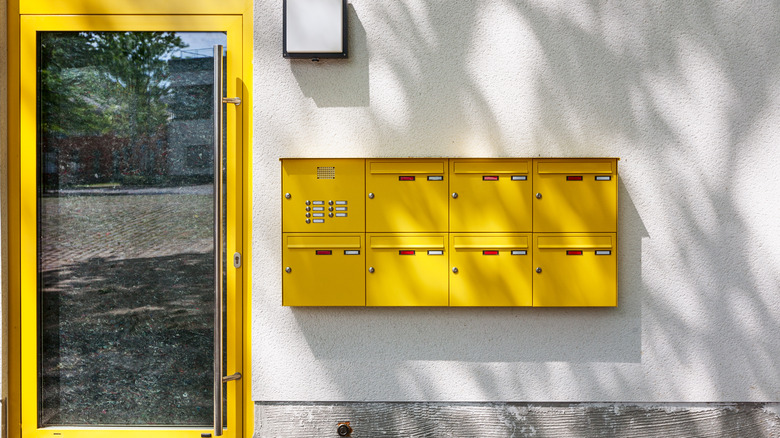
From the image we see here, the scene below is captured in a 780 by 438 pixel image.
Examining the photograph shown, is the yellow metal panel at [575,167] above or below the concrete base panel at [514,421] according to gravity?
above

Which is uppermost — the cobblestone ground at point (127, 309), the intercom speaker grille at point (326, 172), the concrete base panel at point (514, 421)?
the intercom speaker grille at point (326, 172)

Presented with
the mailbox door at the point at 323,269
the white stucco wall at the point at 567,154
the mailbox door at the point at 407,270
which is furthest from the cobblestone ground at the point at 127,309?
the mailbox door at the point at 407,270

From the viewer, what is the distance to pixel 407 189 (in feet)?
8.64

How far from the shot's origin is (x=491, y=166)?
8.64ft

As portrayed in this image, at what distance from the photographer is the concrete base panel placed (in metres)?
2.71

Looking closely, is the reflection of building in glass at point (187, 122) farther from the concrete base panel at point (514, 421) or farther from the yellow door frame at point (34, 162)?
the concrete base panel at point (514, 421)

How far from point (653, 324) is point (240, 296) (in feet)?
7.40

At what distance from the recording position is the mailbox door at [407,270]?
2.62m

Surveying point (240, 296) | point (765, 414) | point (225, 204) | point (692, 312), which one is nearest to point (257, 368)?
point (240, 296)

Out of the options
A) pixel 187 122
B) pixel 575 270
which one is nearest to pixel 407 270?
pixel 575 270

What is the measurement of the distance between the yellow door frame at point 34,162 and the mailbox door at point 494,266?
1.16m

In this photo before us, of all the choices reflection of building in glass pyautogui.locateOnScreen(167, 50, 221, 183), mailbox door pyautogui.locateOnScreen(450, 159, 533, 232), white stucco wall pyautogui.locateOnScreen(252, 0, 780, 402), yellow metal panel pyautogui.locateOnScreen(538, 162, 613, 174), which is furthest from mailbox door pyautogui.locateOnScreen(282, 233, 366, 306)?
yellow metal panel pyautogui.locateOnScreen(538, 162, 613, 174)

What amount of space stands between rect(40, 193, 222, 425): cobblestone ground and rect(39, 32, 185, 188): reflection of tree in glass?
0.56 feet

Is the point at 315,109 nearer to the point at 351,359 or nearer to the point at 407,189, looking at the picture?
the point at 407,189
